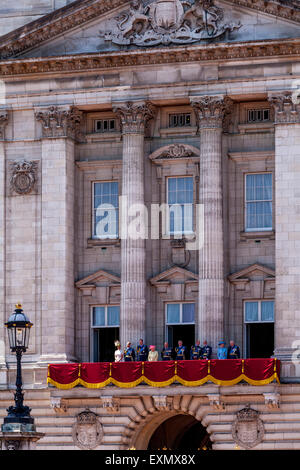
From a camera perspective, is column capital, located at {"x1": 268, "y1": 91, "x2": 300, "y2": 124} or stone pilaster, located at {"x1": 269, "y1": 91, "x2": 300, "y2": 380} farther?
column capital, located at {"x1": 268, "y1": 91, "x2": 300, "y2": 124}

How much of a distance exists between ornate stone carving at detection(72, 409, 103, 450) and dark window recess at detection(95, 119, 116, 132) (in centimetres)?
1215

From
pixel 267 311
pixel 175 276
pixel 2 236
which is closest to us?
pixel 267 311

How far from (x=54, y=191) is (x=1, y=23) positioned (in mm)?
8212

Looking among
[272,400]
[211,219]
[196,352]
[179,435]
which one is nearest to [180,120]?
[211,219]

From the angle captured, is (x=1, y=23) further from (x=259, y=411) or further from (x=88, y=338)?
(x=259, y=411)

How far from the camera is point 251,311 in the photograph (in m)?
68.1

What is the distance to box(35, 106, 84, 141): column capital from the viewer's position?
229 ft

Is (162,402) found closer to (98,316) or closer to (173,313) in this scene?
(173,313)

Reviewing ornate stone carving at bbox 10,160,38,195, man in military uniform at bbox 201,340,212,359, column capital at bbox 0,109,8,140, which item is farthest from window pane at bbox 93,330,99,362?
column capital at bbox 0,109,8,140

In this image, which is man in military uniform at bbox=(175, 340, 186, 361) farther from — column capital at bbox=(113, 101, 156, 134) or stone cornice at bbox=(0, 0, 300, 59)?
stone cornice at bbox=(0, 0, 300, 59)

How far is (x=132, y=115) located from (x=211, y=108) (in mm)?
3420
